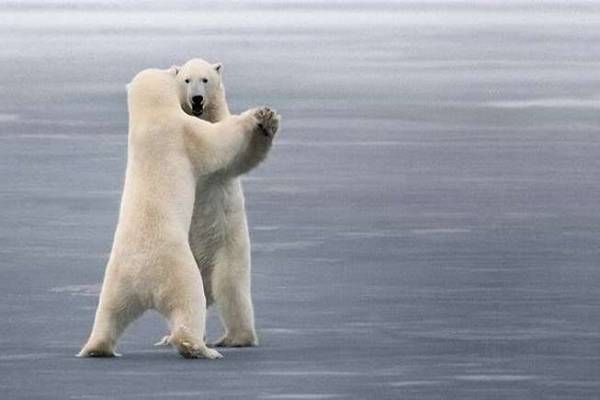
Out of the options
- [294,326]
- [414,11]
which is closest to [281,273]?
[294,326]

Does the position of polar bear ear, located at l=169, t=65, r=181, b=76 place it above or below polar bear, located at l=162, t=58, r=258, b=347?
above

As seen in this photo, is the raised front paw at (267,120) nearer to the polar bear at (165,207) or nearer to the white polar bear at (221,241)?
the polar bear at (165,207)

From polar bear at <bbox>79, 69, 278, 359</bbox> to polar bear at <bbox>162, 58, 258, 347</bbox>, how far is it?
8.4 inches

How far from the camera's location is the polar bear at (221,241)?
10492mm

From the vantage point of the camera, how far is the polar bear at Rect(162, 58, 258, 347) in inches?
413

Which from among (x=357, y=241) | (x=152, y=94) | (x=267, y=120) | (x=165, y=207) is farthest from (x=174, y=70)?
(x=357, y=241)

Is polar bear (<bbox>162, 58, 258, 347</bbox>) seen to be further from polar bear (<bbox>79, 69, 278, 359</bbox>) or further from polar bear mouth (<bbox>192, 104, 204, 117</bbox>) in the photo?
polar bear (<bbox>79, 69, 278, 359</bbox>)

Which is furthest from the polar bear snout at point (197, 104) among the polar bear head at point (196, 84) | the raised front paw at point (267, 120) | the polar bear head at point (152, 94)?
the raised front paw at point (267, 120)

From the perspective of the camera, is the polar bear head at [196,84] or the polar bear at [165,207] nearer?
the polar bear at [165,207]

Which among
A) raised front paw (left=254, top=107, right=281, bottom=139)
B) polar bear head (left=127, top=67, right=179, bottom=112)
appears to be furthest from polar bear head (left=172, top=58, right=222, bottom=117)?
raised front paw (left=254, top=107, right=281, bottom=139)

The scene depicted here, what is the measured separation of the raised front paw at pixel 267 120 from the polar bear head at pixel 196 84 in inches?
13.0

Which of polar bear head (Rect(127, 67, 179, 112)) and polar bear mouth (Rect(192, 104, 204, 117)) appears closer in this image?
polar bear head (Rect(127, 67, 179, 112))

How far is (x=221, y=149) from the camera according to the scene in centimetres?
1021

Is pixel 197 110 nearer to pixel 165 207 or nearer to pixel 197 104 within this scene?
pixel 197 104
